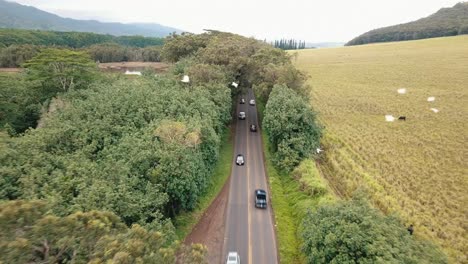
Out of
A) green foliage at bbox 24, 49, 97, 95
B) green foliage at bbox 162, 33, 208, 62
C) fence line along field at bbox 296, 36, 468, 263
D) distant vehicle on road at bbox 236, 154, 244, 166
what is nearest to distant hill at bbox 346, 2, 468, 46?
fence line along field at bbox 296, 36, 468, 263

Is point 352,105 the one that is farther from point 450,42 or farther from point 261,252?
point 450,42

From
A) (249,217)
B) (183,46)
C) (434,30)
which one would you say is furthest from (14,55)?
(434,30)

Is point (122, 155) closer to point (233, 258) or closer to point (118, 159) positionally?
point (118, 159)

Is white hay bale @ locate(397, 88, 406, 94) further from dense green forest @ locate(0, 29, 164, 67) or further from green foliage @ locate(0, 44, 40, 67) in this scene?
green foliage @ locate(0, 44, 40, 67)

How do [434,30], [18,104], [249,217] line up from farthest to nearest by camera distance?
[434,30]
[18,104]
[249,217]

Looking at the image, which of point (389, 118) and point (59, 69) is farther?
point (389, 118)

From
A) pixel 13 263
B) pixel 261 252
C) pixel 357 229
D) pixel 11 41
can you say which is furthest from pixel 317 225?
pixel 11 41

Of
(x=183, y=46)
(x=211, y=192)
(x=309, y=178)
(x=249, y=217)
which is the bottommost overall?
(x=249, y=217)
